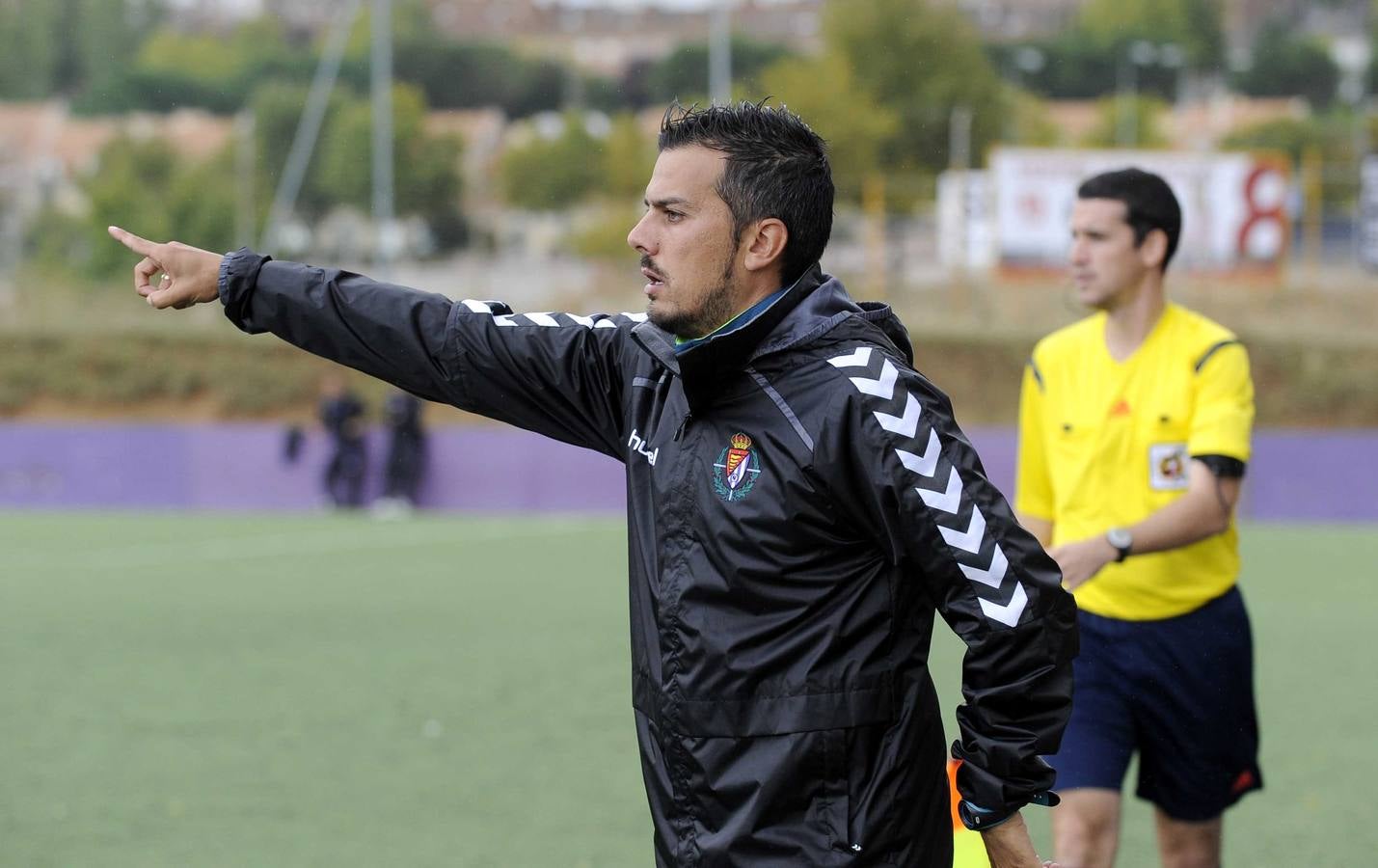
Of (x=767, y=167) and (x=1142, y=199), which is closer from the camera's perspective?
(x=767, y=167)

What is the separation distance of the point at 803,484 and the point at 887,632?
27cm

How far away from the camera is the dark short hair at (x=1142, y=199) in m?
4.89

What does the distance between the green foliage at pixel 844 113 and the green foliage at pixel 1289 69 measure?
25.6m

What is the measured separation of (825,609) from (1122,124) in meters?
54.4

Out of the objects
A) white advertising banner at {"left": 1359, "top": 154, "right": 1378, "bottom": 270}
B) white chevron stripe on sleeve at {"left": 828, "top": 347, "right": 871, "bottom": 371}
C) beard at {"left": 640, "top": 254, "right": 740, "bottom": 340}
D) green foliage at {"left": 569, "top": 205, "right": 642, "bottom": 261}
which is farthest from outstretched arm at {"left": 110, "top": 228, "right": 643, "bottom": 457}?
green foliage at {"left": 569, "top": 205, "right": 642, "bottom": 261}

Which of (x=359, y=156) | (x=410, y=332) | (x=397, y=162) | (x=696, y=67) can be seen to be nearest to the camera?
(x=410, y=332)

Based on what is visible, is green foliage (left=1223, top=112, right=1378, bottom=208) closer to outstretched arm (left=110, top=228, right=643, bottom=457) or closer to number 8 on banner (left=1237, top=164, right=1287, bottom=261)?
number 8 on banner (left=1237, top=164, right=1287, bottom=261)

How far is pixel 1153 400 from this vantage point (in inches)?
190

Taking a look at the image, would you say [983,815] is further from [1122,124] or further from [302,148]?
[1122,124]

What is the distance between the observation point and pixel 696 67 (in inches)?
2741

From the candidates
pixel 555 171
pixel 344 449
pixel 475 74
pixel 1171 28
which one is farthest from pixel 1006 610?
pixel 1171 28

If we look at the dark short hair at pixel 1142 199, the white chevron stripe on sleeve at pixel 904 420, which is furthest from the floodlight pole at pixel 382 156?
the white chevron stripe on sleeve at pixel 904 420

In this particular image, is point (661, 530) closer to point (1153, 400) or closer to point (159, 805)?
point (1153, 400)

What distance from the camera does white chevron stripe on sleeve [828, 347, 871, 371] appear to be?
9.25 feet
